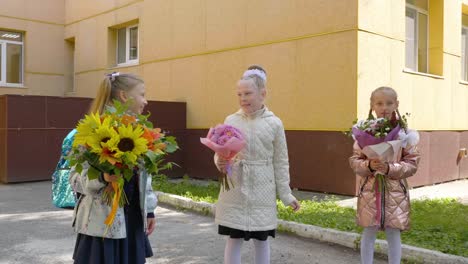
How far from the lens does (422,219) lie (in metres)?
6.35

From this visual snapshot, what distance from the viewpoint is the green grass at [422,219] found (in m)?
5.19

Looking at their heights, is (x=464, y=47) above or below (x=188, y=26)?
below

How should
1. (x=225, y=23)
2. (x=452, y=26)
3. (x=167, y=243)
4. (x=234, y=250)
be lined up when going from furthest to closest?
(x=452, y=26) → (x=225, y=23) → (x=167, y=243) → (x=234, y=250)

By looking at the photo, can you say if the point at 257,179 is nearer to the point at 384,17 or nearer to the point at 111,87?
the point at 111,87

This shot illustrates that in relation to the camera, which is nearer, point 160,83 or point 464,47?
point 160,83

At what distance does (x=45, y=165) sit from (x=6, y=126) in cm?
118

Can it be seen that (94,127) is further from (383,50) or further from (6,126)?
(6,126)

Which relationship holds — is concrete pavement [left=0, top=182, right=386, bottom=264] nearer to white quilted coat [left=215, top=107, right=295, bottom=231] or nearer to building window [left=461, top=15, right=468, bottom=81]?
white quilted coat [left=215, top=107, right=295, bottom=231]

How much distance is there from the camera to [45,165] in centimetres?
1070

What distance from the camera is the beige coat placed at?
3893 millimetres

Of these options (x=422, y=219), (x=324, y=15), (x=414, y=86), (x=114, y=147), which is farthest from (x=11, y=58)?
(x=114, y=147)

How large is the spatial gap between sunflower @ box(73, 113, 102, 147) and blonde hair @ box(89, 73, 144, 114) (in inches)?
12.9

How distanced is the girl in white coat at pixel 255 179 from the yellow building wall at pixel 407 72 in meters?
4.89

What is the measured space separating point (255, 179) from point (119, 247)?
1.17 m
